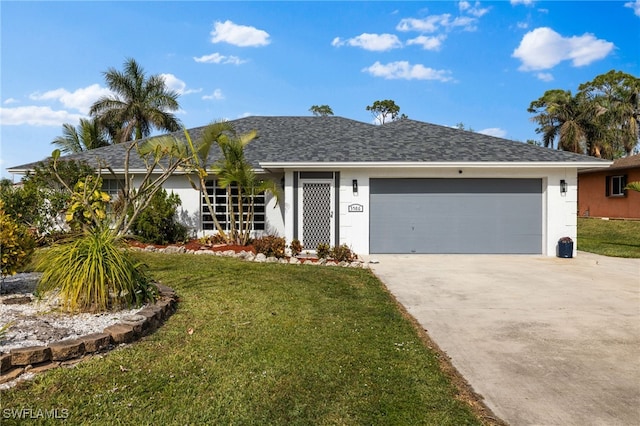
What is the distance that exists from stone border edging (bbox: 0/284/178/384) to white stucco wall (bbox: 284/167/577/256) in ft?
25.3

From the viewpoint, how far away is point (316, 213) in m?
12.1

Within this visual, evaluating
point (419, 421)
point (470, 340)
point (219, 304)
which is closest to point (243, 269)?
point (219, 304)

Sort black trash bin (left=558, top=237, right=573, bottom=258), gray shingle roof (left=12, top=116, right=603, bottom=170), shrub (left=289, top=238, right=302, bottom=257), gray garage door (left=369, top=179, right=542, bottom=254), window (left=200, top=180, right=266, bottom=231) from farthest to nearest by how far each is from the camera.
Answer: window (left=200, top=180, right=266, bottom=231) < gray garage door (left=369, top=179, right=542, bottom=254) < gray shingle roof (left=12, top=116, right=603, bottom=170) < black trash bin (left=558, top=237, right=573, bottom=258) < shrub (left=289, top=238, right=302, bottom=257)

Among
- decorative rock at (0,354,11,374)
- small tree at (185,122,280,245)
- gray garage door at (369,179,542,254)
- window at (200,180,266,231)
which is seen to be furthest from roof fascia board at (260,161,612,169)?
decorative rock at (0,354,11,374)

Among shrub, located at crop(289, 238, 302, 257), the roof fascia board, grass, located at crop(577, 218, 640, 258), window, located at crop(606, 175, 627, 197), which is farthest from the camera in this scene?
window, located at crop(606, 175, 627, 197)

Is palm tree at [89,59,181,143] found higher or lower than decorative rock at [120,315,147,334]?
higher

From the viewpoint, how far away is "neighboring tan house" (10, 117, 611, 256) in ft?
38.7

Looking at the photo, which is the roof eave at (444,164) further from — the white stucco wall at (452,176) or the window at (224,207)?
the window at (224,207)

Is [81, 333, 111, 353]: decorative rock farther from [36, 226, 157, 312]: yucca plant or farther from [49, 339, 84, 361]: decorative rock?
[36, 226, 157, 312]: yucca plant

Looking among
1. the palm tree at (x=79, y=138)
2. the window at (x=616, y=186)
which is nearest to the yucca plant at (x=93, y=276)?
the palm tree at (x=79, y=138)

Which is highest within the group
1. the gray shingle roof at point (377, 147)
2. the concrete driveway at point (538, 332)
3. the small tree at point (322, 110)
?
the small tree at point (322, 110)

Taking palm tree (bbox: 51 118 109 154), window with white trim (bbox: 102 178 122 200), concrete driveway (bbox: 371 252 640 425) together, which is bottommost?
concrete driveway (bbox: 371 252 640 425)

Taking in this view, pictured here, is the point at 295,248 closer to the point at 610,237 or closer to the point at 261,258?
the point at 261,258

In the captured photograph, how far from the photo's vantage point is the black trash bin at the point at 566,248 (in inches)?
454
